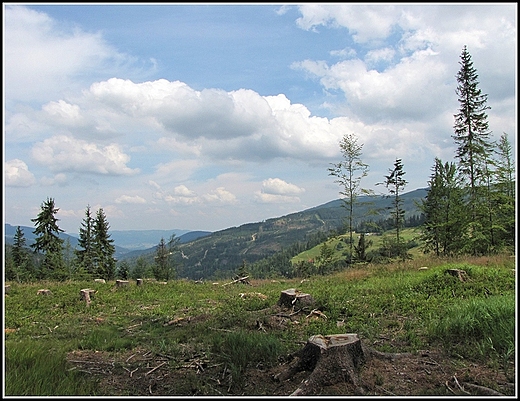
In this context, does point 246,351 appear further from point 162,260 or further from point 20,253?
point 20,253

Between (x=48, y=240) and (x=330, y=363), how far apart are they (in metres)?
38.9

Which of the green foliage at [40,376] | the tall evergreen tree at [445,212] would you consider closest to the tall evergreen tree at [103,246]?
the tall evergreen tree at [445,212]

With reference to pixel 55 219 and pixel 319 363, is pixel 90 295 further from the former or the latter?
pixel 55 219

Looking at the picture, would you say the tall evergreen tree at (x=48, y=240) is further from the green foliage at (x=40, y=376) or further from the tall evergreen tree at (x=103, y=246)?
the green foliage at (x=40, y=376)

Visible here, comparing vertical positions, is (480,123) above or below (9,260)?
above

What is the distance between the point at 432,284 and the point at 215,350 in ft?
24.3

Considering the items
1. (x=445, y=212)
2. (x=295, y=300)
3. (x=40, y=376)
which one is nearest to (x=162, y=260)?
(x=445, y=212)

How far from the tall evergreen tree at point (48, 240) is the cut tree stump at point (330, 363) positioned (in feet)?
122

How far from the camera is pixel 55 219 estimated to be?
121 ft

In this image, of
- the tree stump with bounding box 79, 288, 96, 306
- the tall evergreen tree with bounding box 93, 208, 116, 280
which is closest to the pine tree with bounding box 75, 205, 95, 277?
the tall evergreen tree with bounding box 93, 208, 116, 280

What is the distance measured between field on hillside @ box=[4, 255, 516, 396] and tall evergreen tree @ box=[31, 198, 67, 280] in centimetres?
2826

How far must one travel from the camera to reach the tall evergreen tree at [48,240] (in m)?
36.0

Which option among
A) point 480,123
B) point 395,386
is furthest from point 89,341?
point 480,123

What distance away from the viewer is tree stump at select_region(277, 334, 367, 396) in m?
4.08
